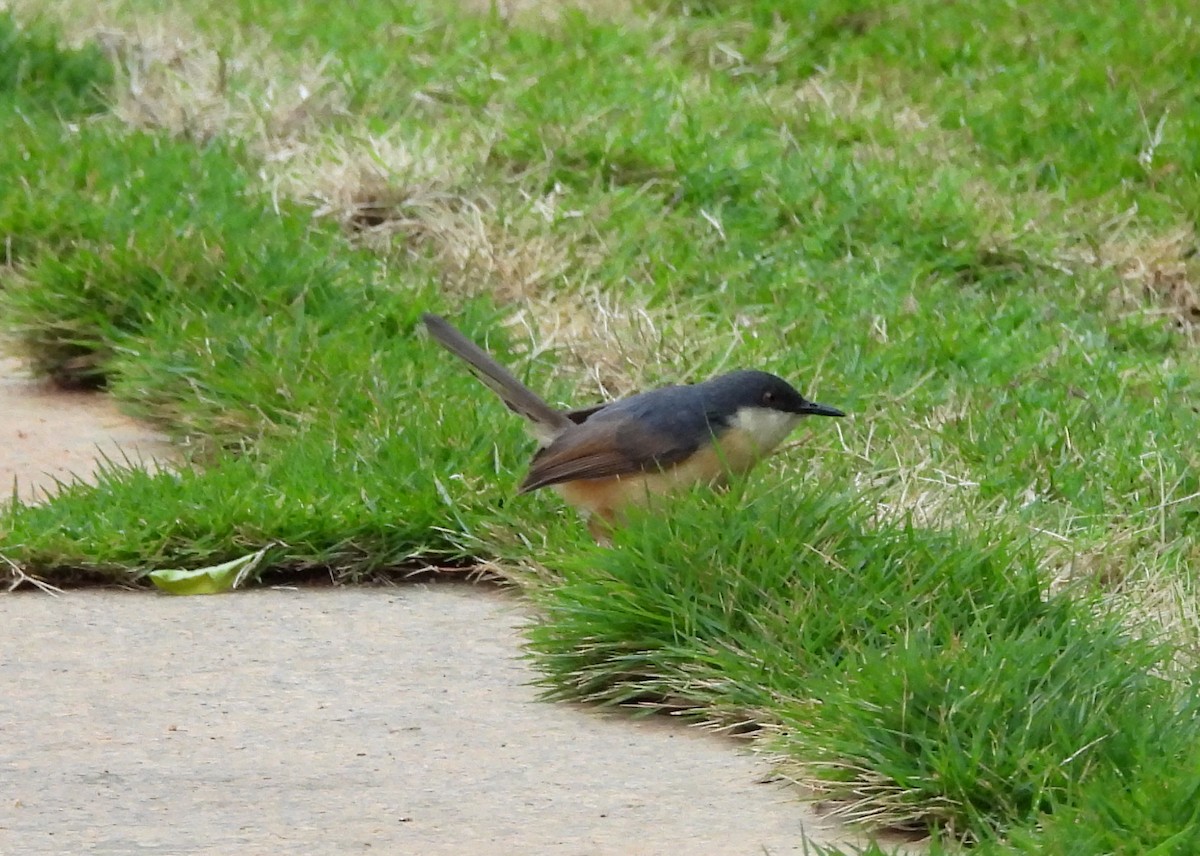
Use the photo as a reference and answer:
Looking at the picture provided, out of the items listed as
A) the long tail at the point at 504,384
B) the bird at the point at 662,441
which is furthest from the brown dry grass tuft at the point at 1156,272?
the long tail at the point at 504,384

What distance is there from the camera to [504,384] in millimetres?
5719

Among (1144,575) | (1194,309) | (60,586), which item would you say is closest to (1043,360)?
(1194,309)

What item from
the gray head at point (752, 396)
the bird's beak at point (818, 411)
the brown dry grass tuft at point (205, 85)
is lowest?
the bird's beak at point (818, 411)

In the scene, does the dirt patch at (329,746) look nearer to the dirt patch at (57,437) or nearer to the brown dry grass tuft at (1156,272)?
the dirt patch at (57,437)

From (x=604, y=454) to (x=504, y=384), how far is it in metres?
0.56

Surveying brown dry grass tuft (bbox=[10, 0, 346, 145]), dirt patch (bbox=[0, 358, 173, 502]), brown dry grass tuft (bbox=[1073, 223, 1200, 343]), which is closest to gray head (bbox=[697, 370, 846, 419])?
dirt patch (bbox=[0, 358, 173, 502])

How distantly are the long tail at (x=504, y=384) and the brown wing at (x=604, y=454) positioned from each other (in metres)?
0.21

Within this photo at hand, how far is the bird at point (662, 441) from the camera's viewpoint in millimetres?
5219

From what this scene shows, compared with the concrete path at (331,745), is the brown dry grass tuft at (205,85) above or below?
above

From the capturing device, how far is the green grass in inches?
156

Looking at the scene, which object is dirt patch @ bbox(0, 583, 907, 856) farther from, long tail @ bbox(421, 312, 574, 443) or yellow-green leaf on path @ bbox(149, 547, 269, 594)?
long tail @ bbox(421, 312, 574, 443)

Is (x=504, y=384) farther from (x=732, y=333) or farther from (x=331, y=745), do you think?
(x=331, y=745)

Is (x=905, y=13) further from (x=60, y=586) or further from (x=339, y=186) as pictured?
(x=60, y=586)

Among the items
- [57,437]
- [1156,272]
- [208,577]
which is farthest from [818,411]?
[1156,272]
